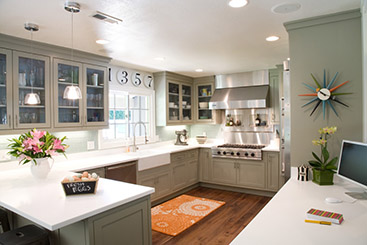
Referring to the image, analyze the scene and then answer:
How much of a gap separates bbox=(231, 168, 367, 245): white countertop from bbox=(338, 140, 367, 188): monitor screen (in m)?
0.17

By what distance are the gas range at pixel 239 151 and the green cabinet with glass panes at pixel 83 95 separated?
2.35 metres

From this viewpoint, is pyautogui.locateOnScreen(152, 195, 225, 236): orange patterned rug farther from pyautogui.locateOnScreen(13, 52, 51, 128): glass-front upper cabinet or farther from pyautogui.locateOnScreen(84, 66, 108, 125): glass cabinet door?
pyautogui.locateOnScreen(13, 52, 51, 128): glass-front upper cabinet

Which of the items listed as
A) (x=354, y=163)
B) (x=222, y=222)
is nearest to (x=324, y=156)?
(x=354, y=163)

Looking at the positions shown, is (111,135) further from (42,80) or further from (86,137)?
(42,80)

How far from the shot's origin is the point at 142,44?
3279 mm

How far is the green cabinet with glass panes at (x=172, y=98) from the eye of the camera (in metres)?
5.15

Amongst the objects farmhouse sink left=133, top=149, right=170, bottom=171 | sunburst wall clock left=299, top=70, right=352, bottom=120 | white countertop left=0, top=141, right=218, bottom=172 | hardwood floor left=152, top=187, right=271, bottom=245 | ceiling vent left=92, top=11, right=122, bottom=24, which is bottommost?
hardwood floor left=152, top=187, right=271, bottom=245

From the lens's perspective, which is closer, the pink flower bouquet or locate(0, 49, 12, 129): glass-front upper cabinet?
the pink flower bouquet

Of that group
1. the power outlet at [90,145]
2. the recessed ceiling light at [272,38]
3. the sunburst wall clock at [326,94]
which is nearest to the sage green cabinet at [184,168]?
the power outlet at [90,145]

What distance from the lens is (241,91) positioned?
5.35 m

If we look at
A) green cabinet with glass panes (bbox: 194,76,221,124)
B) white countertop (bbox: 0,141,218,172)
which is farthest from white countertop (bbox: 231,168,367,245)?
green cabinet with glass panes (bbox: 194,76,221,124)

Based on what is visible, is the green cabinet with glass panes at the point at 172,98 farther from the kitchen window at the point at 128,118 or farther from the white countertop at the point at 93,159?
the white countertop at the point at 93,159

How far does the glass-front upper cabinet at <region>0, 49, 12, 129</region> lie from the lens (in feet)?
9.16

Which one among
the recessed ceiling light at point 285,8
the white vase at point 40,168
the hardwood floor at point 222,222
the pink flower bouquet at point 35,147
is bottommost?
the hardwood floor at point 222,222
